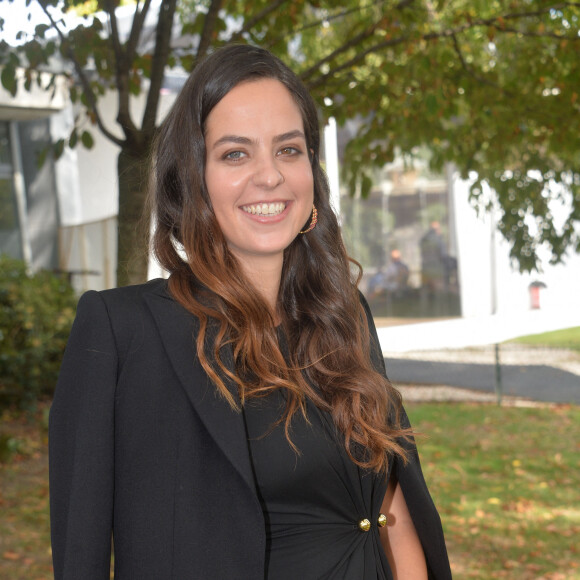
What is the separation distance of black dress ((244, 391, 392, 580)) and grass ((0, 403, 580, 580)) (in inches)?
110

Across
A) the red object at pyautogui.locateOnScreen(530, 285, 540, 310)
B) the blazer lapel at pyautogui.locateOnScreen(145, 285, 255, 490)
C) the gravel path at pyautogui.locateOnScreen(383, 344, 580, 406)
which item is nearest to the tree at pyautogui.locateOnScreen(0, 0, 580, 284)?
the blazer lapel at pyautogui.locateOnScreen(145, 285, 255, 490)

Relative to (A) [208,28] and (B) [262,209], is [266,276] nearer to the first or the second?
(B) [262,209]

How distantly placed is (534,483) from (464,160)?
325 centimetres

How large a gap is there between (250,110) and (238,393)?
80cm

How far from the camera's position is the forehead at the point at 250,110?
2.24 m

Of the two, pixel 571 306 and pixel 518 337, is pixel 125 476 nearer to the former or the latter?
pixel 518 337

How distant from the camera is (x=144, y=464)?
1.93m

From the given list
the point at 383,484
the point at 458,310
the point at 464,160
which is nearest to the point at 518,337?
the point at 458,310

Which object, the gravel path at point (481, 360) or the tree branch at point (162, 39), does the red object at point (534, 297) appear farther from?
the tree branch at point (162, 39)

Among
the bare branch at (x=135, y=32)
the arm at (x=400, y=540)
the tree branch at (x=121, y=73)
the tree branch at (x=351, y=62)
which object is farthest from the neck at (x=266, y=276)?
the tree branch at (x=351, y=62)

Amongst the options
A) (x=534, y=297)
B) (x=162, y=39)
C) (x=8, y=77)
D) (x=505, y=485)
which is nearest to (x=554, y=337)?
(x=534, y=297)

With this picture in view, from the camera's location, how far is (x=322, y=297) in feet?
8.47

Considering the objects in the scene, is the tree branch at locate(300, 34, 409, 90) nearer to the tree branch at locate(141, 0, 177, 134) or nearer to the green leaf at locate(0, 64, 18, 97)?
the tree branch at locate(141, 0, 177, 134)

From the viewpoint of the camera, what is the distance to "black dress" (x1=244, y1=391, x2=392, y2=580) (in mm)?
2068
